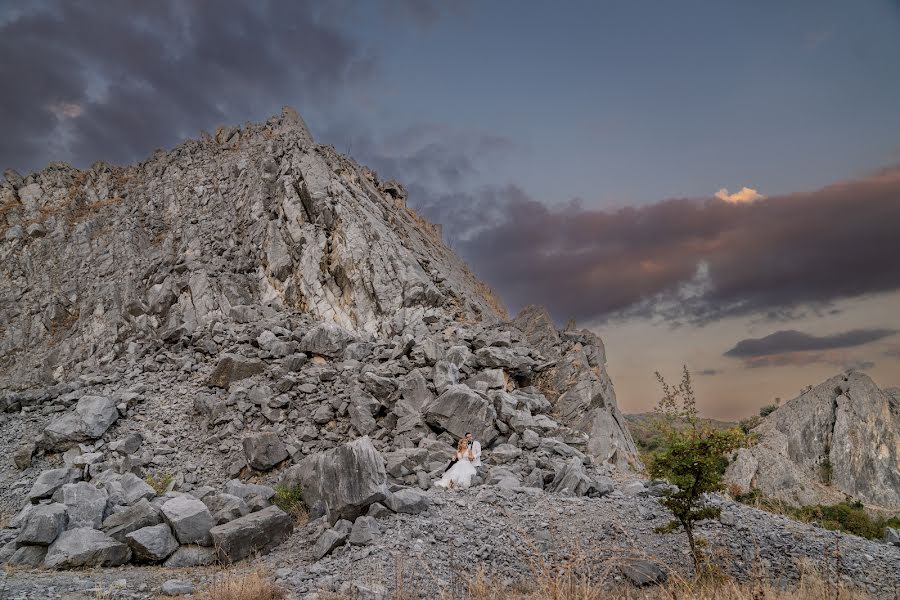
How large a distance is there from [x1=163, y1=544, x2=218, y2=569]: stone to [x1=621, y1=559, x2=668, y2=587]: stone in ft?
26.7

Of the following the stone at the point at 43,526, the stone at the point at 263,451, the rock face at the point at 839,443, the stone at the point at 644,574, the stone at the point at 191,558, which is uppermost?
the stone at the point at 263,451

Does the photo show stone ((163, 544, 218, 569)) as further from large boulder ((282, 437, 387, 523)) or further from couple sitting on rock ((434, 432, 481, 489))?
couple sitting on rock ((434, 432, 481, 489))

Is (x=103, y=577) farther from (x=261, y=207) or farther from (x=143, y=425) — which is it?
(x=261, y=207)

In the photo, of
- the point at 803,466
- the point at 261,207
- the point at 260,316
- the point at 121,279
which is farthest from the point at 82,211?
the point at 803,466

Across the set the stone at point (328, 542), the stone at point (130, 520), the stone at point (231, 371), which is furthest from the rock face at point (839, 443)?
the stone at point (130, 520)

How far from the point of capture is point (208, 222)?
3372 cm

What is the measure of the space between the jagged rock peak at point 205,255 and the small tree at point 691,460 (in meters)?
15.2

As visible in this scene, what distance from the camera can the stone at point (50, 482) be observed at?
45.0ft

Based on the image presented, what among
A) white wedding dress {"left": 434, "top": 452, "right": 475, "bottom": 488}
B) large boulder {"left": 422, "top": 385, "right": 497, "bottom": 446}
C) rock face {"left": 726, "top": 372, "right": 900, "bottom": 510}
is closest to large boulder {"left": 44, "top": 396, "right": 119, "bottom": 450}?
large boulder {"left": 422, "top": 385, "right": 497, "bottom": 446}

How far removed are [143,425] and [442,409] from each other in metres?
11.5

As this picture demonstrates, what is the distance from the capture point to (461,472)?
45.4ft

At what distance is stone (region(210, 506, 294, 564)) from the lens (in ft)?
34.2

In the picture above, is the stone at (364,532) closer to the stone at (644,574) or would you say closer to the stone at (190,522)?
the stone at (190,522)

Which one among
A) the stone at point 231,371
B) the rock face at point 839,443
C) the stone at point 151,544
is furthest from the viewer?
the rock face at point 839,443
